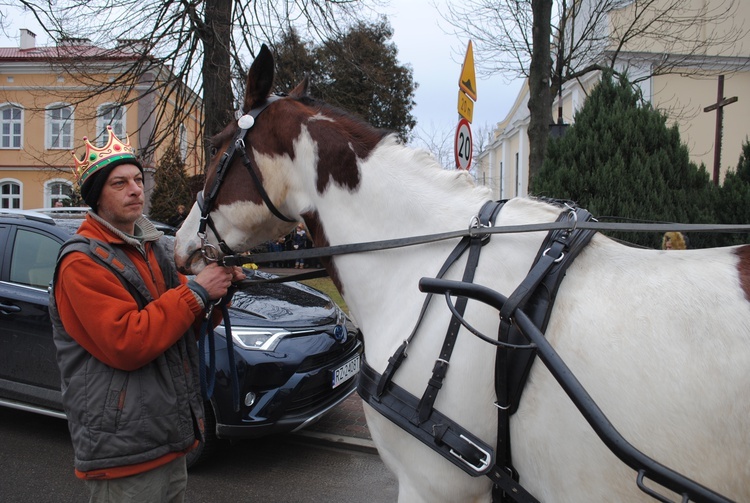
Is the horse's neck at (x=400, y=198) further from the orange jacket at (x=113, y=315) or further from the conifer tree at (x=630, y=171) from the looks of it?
the conifer tree at (x=630, y=171)

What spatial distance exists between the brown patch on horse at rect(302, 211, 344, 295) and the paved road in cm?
207

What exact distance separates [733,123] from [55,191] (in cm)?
3001

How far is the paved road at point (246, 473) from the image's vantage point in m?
3.29

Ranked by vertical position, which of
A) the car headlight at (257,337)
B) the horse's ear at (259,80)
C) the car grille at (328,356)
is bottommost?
the car grille at (328,356)

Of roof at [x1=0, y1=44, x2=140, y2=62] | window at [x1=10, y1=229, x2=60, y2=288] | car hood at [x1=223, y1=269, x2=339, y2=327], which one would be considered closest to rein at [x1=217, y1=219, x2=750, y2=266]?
car hood at [x1=223, y1=269, x2=339, y2=327]

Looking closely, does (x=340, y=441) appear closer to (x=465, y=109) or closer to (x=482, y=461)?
(x=482, y=461)

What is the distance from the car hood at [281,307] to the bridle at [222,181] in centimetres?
150

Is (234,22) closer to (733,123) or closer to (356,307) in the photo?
(356,307)

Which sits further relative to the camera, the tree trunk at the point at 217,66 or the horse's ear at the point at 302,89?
the tree trunk at the point at 217,66

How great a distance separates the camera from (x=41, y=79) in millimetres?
22125

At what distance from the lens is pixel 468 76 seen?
473cm

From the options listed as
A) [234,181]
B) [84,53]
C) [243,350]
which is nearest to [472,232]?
[234,181]

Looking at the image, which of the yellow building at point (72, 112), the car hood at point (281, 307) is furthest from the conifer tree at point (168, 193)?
the car hood at point (281, 307)

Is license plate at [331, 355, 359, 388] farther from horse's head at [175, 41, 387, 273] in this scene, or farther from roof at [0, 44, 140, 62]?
roof at [0, 44, 140, 62]
